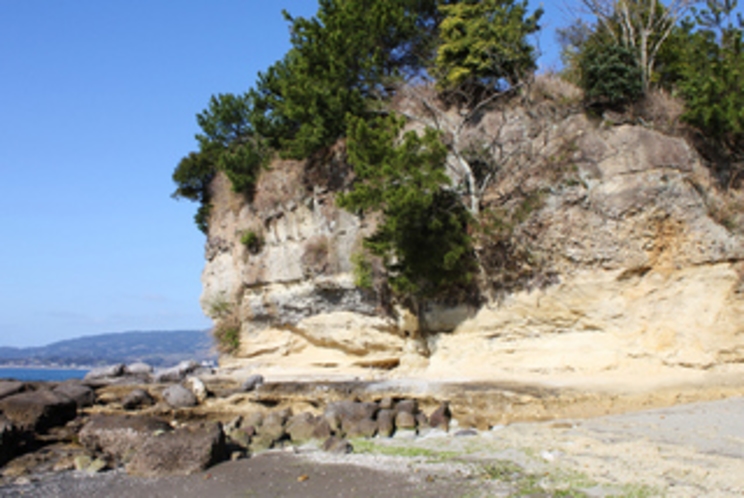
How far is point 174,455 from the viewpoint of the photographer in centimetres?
1020

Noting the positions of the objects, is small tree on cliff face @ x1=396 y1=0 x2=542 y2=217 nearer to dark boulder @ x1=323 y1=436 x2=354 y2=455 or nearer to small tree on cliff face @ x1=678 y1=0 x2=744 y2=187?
small tree on cliff face @ x1=678 y1=0 x2=744 y2=187

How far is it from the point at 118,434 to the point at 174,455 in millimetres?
2585

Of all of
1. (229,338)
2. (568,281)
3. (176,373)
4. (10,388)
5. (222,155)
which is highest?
(222,155)

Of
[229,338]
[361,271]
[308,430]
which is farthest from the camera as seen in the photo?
[229,338]

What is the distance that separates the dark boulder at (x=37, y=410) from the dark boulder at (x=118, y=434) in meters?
2.50

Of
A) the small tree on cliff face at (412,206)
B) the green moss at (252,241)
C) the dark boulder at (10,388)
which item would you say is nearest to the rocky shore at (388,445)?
the dark boulder at (10,388)

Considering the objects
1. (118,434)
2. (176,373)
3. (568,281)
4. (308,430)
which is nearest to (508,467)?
(308,430)

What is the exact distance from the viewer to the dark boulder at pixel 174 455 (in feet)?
33.3

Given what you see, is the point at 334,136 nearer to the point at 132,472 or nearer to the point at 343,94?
the point at 343,94

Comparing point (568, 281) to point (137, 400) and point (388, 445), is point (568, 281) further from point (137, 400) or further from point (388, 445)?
point (137, 400)

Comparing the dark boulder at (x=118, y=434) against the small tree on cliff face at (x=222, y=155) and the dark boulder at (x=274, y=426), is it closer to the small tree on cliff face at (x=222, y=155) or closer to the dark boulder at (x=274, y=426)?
the dark boulder at (x=274, y=426)

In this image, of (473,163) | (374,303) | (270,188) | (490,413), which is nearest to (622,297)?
(490,413)

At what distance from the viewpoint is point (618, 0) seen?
20969mm

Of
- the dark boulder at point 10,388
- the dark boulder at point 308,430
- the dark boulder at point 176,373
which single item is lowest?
the dark boulder at point 308,430
